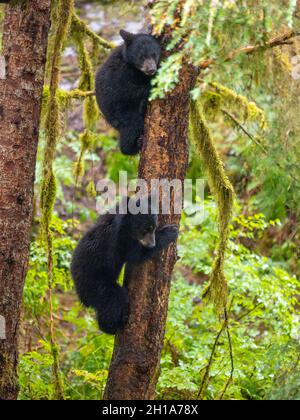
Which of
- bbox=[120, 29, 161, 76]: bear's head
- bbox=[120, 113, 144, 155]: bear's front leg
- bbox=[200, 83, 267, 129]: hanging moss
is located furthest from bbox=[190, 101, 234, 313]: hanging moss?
bbox=[200, 83, 267, 129]: hanging moss

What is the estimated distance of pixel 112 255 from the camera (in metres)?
5.11

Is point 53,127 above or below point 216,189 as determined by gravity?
above

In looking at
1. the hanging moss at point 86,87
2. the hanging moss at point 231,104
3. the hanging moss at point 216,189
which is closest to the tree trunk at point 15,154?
the hanging moss at point 216,189

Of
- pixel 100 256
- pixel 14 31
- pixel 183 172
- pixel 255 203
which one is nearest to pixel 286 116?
pixel 183 172

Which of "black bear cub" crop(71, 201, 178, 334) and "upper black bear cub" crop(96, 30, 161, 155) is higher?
"upper black bear cub" crop(96, 30, 161, 155)

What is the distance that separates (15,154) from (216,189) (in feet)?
5.93

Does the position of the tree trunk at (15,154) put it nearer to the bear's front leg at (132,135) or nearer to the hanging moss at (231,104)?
the bear's front leg at (132,135)

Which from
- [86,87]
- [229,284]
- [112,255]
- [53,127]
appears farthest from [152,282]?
[86,87]

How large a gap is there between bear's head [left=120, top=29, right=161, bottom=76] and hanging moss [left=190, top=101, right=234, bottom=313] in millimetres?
610

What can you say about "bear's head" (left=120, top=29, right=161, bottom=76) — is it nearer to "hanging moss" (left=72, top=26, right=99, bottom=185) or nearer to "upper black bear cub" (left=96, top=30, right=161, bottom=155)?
"upper black bear cub" (left=96, top=30, right=161, bottom=155)

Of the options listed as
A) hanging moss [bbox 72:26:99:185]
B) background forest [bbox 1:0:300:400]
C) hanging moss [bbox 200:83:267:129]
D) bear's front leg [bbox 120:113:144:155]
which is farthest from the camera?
hanging moss [bbox 200:83:267:129]

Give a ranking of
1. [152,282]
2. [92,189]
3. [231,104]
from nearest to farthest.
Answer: [152,282] < [92,189] < [231,104]

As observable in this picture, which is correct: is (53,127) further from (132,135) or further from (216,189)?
(216,189)

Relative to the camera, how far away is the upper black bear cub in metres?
4.96
